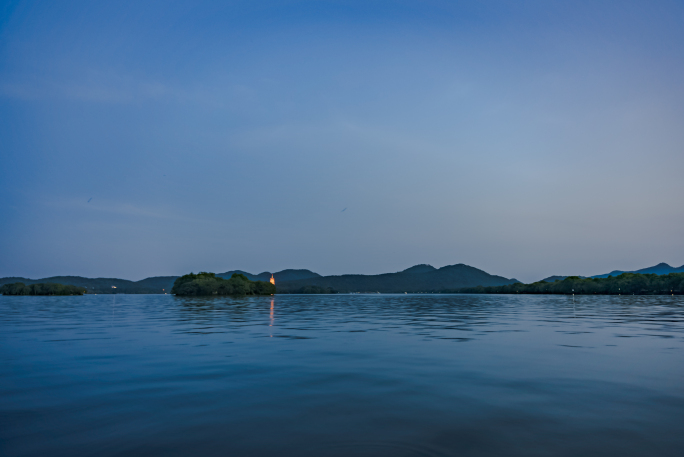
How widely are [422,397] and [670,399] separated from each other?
20.7ft

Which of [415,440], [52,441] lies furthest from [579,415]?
Answer: [52,441]

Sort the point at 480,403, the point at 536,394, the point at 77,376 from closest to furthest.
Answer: the point at 480,403 → the point at 536,394 → the point at 77,376

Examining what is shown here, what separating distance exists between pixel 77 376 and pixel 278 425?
933 cm

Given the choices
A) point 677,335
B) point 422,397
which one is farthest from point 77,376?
point 677,335

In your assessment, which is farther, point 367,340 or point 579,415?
point 367,340

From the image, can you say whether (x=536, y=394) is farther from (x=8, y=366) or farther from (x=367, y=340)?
(x=8, y=366)

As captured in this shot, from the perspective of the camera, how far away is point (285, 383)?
13070 mm

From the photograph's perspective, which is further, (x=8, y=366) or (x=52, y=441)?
(x=8, y=366)

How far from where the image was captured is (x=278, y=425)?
348 inches

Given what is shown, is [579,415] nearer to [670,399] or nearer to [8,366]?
[670,399]

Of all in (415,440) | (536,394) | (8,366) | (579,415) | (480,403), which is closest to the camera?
(415,440)

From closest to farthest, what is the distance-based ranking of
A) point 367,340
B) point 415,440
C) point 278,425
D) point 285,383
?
point 415,440 → point 278,425 → point 285,383 → point 367,340

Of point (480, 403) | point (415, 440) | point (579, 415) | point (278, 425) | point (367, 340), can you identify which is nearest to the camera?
point (415, 440)

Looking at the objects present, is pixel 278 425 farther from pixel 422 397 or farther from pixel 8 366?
pixel 8 366
